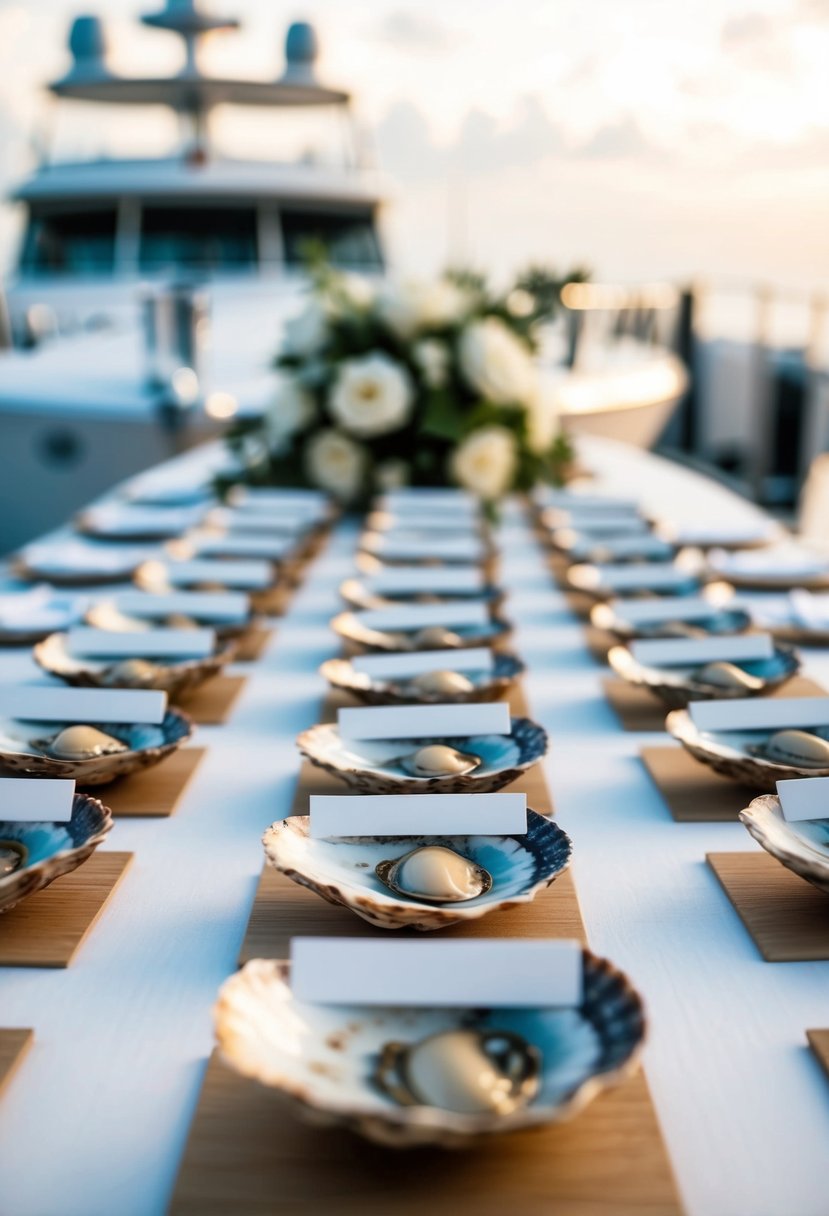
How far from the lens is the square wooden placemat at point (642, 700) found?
1.04 metres

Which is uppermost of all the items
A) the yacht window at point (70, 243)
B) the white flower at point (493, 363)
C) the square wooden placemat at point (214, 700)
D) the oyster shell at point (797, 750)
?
the yacht window at point (70, 243)

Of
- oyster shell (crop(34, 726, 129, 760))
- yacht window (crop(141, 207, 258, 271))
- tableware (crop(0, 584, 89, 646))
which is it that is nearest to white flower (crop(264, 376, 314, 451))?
tableware (crop(0, 584, 89, 646))

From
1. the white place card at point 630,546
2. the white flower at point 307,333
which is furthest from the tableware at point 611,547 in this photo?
the white flower at point 307,333

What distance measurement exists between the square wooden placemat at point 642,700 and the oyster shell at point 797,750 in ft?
0.60

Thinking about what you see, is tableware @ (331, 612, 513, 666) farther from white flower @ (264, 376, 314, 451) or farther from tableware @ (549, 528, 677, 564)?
white flower @ (264, 376, 314, 451)

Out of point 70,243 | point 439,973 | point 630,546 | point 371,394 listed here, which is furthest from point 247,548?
point 70,243

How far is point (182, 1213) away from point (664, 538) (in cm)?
136

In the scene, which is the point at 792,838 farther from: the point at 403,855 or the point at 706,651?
the point at 706,651

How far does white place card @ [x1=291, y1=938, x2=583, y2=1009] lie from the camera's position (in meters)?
0.52

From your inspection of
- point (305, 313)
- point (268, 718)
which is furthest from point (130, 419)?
point (268, 718)

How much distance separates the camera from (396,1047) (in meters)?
0.51

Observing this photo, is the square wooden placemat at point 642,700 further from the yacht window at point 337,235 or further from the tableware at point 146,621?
the yacht window at point 337,235

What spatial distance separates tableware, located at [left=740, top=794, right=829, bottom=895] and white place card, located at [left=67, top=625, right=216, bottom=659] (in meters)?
0.58

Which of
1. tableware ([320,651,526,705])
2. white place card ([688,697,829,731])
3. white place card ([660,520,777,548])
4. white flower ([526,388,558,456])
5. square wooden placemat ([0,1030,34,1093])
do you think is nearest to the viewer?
square wooden placemat ([0,1030,34,1093])
